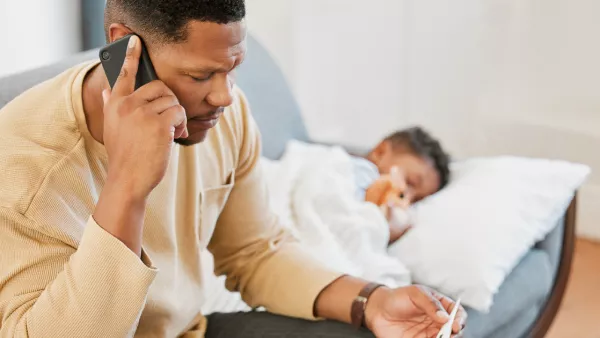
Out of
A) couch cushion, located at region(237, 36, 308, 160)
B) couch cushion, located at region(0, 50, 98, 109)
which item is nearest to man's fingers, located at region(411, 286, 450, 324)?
couch cushion, located at region(0, 50, 98, 109)

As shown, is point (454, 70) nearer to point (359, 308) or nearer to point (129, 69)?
point (359, 308)

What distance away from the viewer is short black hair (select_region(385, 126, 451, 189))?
2.43 meters

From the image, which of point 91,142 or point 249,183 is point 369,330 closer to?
point 249,183

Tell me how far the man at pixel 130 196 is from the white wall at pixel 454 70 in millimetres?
2025

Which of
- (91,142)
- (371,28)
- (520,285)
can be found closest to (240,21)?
(91,142)

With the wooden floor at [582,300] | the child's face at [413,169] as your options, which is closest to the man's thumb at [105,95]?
the child's face at [413,169]

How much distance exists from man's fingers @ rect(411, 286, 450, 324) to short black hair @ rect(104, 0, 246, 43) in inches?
19.6

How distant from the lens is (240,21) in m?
1.18

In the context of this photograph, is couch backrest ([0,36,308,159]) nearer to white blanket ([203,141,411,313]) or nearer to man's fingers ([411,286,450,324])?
white blanket ([203,141,411,313])

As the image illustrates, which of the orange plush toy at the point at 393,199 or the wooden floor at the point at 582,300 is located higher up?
the orange plush toy at the point at 393,199

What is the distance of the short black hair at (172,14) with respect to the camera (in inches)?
44.6

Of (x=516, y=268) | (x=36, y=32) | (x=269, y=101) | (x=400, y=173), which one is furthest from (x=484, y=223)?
(x=36, y=32)

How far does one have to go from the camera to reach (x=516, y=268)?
2.15 metres

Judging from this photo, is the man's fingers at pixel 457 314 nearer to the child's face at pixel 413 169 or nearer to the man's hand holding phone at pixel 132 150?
the man's hand holding phone at pixel 132 150
